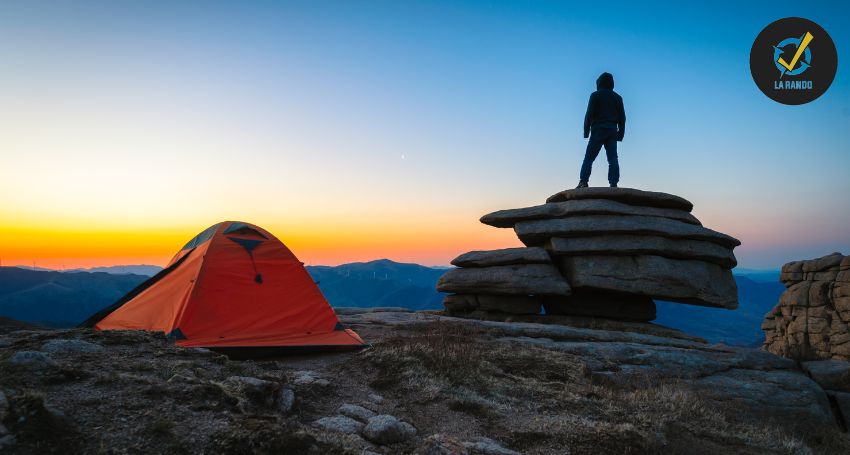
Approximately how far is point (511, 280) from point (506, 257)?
4.68ft

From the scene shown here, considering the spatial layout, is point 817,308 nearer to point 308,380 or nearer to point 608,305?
point 608,305

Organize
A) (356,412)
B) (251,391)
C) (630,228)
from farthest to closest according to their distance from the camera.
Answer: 1. (630,228)
2. (356,412)
3. (251,391)

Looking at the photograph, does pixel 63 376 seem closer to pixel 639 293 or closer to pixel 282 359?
pixel 282 359

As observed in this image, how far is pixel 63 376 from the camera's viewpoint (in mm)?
5172

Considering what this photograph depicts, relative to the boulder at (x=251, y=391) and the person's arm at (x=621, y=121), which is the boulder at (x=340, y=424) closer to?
the boulder at (x=251, y=391)

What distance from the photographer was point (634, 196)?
21.6 meters

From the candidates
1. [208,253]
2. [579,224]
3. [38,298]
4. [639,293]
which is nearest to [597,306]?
[639,293]

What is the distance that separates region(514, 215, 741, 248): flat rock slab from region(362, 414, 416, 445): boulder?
17.1m

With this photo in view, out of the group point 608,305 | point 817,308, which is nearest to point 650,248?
point 608,305

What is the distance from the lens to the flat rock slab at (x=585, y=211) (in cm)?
2105

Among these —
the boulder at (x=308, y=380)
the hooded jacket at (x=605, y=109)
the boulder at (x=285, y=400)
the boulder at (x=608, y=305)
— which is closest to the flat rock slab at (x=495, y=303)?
the boulder at (x=608, y=305)

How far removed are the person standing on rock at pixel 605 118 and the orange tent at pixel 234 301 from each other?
15.8 m

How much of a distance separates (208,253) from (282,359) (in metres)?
3.91

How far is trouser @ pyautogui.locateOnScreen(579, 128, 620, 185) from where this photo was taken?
2069 cm
